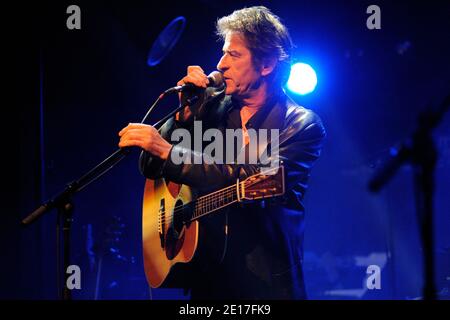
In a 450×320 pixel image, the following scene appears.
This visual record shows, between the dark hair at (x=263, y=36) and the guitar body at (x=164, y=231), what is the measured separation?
67cm

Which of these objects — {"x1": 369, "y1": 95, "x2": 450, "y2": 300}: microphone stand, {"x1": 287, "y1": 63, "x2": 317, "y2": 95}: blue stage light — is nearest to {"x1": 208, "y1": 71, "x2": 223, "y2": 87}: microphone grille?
{"x1": 369, "y1": 95, "x2": 450, "y2": 300}: microphone stand

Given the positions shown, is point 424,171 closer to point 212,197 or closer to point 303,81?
point 212,197

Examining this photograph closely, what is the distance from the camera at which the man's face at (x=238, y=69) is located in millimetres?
2340

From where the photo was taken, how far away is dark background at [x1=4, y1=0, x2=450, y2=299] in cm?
352

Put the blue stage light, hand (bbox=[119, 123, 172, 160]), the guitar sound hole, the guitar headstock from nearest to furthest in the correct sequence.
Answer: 1. the guitar headstock
2. hand (bbox=[119, 123, 172, 160])
3. the guitar sound hole
4. the blue stage light

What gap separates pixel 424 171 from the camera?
1.72m

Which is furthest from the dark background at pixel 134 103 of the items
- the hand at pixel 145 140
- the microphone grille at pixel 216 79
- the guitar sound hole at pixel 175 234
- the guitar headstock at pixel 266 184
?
the guitar headstock at pixel 266 184

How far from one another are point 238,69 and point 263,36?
0.19m

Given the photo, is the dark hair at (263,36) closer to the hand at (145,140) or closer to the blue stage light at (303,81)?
the hand at (145,140)

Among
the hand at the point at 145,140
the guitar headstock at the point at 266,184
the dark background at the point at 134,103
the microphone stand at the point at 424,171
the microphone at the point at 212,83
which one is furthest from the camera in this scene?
the dark background at the point at 134,103

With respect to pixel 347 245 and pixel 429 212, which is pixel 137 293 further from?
pixel 429 212

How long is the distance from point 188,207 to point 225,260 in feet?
1.01

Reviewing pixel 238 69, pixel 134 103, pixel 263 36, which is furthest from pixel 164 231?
pixel 134 103

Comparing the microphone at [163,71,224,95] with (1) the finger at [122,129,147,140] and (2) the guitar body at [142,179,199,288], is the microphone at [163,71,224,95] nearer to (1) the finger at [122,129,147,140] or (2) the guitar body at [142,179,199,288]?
(1) the finger at [122,129,147,140]
